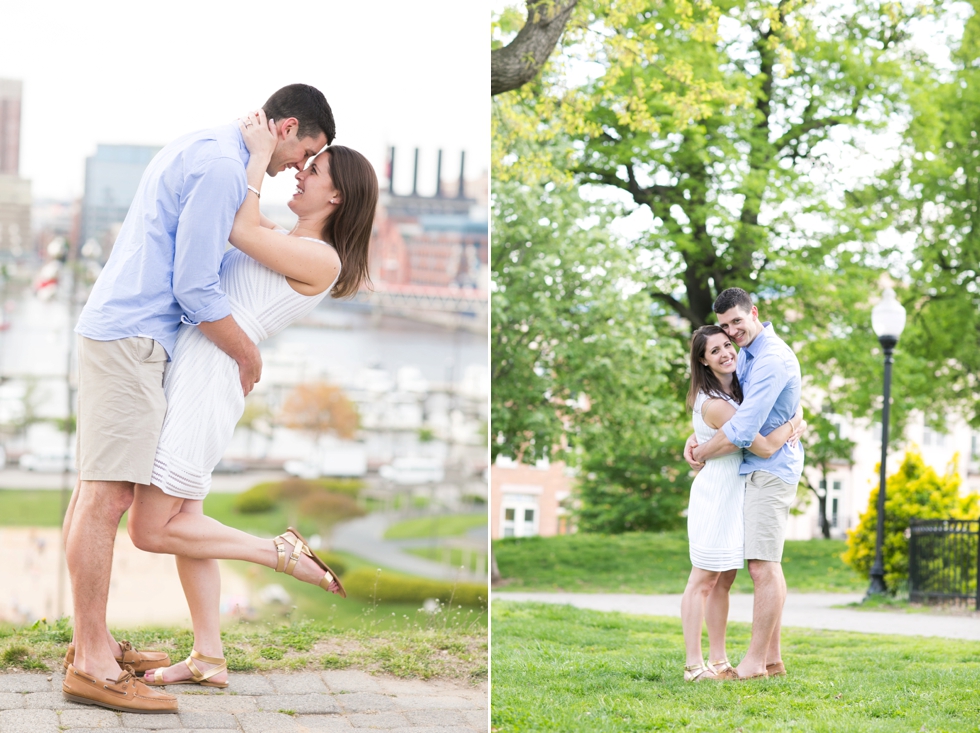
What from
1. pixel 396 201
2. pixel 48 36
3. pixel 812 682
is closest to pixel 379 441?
pixel 396 201

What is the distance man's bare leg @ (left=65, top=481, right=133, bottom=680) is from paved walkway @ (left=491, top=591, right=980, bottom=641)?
5080mm

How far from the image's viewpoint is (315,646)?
370cm

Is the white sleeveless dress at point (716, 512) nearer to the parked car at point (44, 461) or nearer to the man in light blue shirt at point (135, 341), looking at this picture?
the man in light blue shirt at point (135, 341)

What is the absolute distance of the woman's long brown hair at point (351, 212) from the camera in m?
2.89

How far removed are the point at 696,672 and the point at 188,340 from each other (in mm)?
2259

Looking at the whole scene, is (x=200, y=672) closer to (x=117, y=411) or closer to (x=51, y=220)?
(x=117, y=411)

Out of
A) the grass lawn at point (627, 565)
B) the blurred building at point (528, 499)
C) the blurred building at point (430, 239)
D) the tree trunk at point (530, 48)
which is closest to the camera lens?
the tree trunk at point (530, 48)

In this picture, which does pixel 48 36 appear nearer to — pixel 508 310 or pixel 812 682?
pixel 508 310

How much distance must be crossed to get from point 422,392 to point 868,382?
50156mm

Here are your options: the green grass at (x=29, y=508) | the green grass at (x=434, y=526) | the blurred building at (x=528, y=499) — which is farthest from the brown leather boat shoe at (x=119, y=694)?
the green grass at (x=29, y=508)

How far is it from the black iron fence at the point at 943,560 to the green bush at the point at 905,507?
2.13 ft

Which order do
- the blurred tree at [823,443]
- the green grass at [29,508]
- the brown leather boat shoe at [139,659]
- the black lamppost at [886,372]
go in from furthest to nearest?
the green grass at [29,508] < the blurred tree at [823,443] < the black lamppost at [886,372] < the brown leather boat shoe at [139,659]

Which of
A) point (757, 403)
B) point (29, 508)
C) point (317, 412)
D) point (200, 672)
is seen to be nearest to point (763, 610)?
point (757, 403)

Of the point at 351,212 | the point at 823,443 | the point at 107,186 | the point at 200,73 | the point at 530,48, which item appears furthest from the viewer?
the point at 107,186
